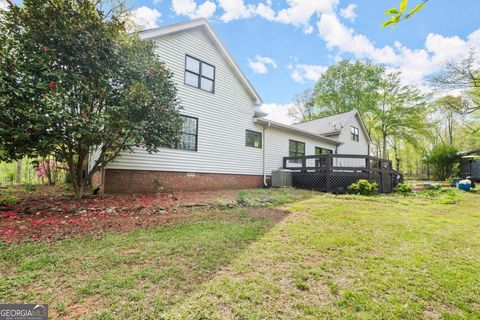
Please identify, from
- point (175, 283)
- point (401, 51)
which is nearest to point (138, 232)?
point (175, 283)

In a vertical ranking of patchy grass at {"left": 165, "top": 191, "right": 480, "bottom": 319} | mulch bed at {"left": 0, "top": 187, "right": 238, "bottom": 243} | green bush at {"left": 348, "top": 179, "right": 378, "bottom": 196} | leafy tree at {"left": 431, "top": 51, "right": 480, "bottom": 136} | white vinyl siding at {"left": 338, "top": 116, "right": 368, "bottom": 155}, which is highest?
leafy tree at {"left": 431, "top": 51, "right": 480, "bottom": 136}

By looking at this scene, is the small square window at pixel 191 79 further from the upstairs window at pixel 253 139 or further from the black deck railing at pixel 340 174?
the black deck railing at pixel 340 174

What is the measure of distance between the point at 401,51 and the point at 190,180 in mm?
13369

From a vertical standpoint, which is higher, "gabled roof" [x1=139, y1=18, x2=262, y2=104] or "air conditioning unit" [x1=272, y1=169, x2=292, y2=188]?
"gabled roof" [x1=139, y1=18, x2=262, y2=104]

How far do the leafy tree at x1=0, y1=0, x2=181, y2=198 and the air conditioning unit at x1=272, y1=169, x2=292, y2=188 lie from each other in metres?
6.94

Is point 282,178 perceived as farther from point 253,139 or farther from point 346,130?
point 346,130

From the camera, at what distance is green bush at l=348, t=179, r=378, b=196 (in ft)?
30.5

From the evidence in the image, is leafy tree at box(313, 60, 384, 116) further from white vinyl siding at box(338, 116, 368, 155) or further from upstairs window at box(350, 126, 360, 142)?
upstairs window at box(350, 126, 360, 142)

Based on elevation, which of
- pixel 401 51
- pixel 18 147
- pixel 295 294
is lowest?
pixel 295 294

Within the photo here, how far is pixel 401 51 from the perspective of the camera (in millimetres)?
11797

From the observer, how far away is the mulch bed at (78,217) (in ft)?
11.4

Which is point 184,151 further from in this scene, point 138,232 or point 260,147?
point 138,232

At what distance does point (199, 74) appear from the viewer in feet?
31.1

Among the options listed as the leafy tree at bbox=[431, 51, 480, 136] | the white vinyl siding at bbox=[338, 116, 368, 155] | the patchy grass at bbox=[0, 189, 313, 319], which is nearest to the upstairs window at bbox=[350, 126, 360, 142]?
the white vinyl siding at bbox=[338, 116, 368, 155]
